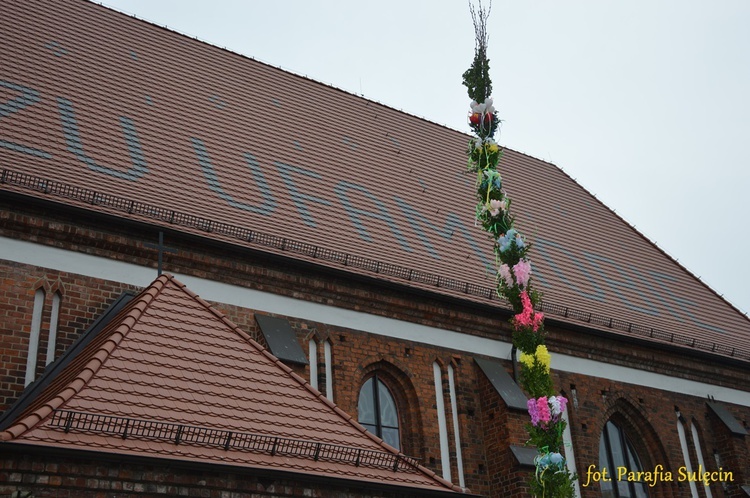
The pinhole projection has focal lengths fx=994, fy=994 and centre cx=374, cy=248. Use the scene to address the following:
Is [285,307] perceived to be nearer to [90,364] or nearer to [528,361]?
[90,364]

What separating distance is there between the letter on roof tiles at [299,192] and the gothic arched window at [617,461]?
6.67 meters

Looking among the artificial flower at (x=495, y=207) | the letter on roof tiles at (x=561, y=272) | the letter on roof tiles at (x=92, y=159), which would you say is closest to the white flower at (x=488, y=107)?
the artificial flower at (x=495, y=207)

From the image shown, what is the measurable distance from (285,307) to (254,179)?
3.02 meters

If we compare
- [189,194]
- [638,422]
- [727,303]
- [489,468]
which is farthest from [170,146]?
[727,303]

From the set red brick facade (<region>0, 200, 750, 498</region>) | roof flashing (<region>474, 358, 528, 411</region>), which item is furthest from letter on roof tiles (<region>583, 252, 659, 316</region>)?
roof flashing (<region>474, 358, 528, 411</region>)

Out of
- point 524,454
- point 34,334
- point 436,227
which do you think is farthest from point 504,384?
point 34,334

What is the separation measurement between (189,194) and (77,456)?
6961 millimetres

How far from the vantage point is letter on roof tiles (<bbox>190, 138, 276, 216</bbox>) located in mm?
15484

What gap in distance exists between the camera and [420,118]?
23.9m

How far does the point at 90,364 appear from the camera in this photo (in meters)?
9.57

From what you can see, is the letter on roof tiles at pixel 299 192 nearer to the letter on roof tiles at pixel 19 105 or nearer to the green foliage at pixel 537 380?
the letter on roof tiles at pixel 19 105

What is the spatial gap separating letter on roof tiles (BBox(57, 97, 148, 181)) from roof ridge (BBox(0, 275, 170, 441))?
3179 millimetres

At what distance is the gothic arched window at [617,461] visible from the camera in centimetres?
1769

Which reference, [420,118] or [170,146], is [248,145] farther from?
[420,118]
